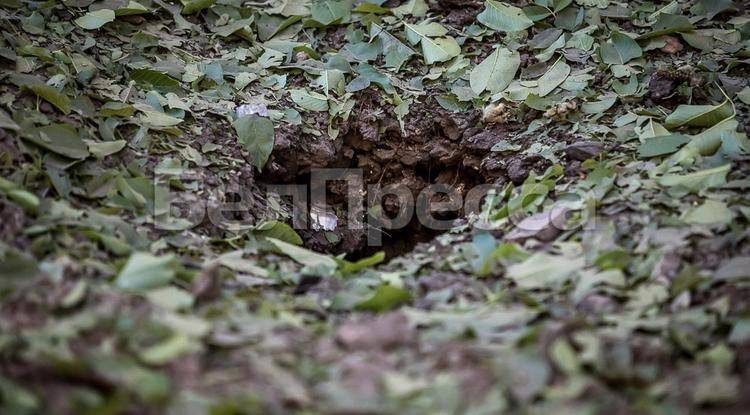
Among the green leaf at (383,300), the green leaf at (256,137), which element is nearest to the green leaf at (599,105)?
the green leaf at (256,137)

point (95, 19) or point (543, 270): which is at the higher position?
point (95, 19)

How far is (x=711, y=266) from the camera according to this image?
167 cm

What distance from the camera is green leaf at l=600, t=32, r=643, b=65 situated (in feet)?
8.70

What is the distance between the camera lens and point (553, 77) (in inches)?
104

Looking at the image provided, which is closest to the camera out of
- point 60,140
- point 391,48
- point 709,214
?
point 709,214

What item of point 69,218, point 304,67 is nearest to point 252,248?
point 69,218

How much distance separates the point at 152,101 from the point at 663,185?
166 centimetres

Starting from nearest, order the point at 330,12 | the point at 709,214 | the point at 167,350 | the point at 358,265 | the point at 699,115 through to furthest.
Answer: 1. the point at 167,350
2. the point at 709,214
3. the point at 358,265
4. the point at 699,115
5. the point at 330,12

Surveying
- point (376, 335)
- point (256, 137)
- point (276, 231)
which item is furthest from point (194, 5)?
point (376, 335)

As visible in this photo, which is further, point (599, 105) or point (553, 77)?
point (553, 77)

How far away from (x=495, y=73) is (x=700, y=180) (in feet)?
3.09

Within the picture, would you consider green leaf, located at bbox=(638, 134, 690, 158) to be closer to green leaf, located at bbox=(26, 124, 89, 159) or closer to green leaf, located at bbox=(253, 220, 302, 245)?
green leaf, located at bbox=(253, 220, 302, 245)

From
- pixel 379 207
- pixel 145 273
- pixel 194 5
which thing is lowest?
pixel 379 207

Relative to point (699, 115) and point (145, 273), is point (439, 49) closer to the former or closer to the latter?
point (699, 115)
